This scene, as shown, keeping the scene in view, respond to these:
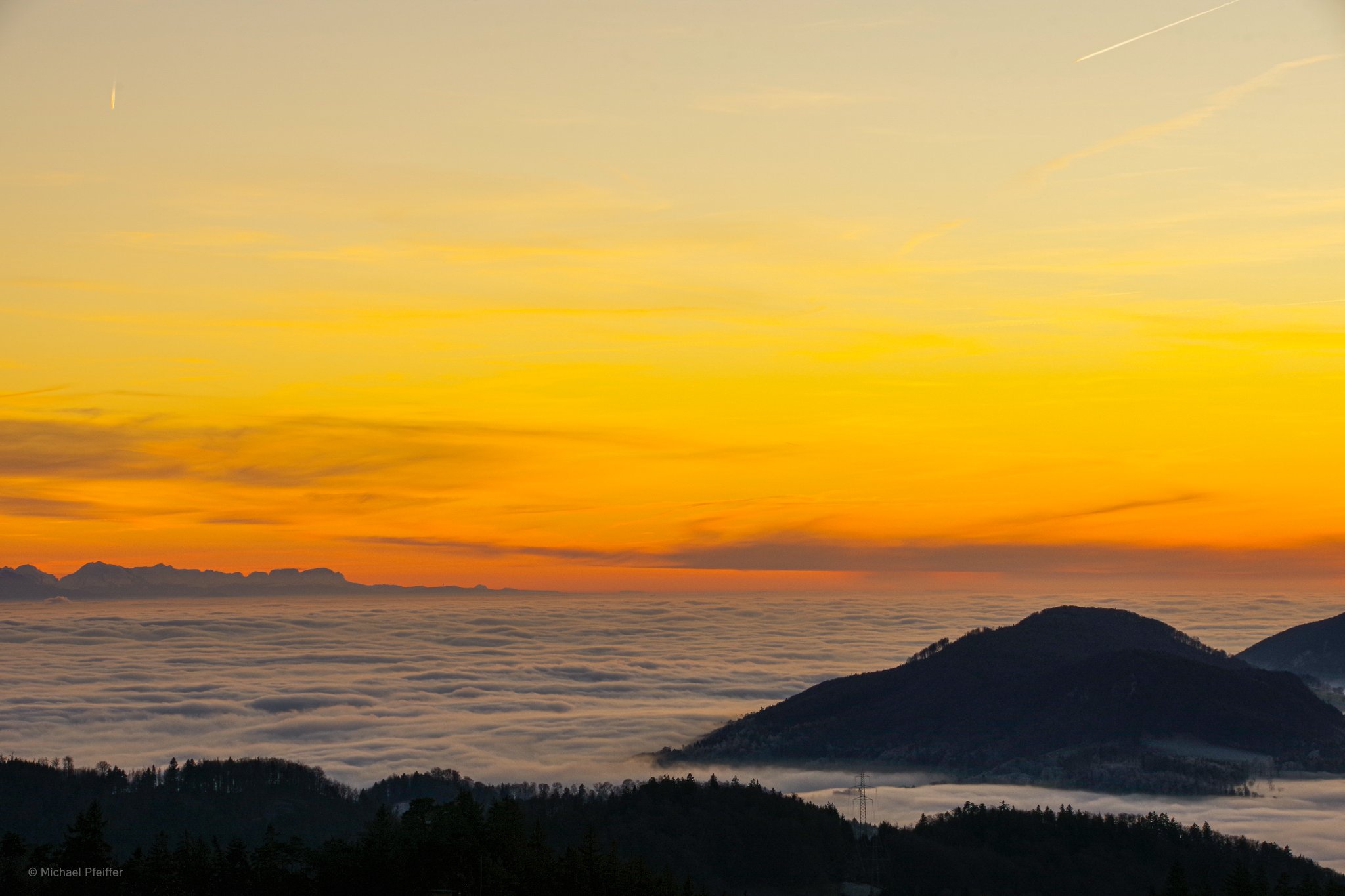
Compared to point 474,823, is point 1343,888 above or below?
below

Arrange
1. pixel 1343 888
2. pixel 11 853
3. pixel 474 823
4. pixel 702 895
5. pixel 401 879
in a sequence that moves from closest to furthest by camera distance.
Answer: pixel 11 853
pixel 401 879
pixel 474 823
pixel 1343 888
pixel 702 895

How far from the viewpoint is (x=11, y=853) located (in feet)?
344

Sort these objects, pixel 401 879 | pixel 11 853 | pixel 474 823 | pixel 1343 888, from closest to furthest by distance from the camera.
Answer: pixel 11 853 → pixel 401 879 → pixel 474 823 → pixel 1343 888

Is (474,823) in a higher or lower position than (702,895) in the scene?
higher

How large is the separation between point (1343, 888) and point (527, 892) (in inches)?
3451

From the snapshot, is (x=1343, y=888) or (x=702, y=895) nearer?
(x=1343, y=888)

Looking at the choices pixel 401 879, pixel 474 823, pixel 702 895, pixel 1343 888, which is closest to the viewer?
pixel 401 879

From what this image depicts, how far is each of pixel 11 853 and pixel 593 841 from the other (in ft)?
170

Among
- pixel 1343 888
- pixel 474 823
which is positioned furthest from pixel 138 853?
pixel 1343 888

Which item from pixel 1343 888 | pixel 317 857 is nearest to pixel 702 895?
pixel 317 857

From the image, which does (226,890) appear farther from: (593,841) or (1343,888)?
(1343,888)

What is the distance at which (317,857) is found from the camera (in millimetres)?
115062

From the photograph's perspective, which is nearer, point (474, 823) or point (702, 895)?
point (474, 823)

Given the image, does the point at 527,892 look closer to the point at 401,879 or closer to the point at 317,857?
the point at 401,879
